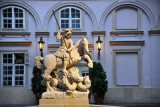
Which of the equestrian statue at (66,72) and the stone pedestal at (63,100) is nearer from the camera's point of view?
the stone pedestal at (63,100)

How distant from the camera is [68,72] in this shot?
445 inches

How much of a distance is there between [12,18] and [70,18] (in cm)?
366

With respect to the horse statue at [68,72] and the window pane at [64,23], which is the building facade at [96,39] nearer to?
the window pane at [64,23]

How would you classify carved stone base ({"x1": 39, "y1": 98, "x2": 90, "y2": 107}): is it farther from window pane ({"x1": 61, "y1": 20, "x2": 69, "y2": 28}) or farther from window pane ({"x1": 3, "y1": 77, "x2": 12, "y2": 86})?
window pane ({"x1": 61, "y1": 20, "x2": 69, "y2": 28})

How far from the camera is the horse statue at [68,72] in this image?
11.1 metres

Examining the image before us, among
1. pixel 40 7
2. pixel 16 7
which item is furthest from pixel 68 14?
pixel 16 7

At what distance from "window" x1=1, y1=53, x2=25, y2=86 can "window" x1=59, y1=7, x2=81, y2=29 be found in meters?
3.30

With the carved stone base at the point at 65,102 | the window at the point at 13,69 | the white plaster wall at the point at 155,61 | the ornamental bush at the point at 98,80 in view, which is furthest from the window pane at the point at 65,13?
the carved stone base at the point at 65,102

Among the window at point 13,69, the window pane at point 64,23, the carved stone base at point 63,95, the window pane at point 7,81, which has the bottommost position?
the carved stone base at point 63,95

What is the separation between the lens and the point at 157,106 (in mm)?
18266

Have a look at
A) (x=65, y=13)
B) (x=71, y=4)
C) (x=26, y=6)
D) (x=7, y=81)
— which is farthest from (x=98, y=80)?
(x=26, y=6)

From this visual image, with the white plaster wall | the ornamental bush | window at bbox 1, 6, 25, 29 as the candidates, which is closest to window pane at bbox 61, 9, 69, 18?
window at bbox 1, 6, 25, 29

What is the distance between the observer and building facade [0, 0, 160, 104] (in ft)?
68.5

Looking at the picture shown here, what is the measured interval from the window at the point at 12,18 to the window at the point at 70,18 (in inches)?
99.1
